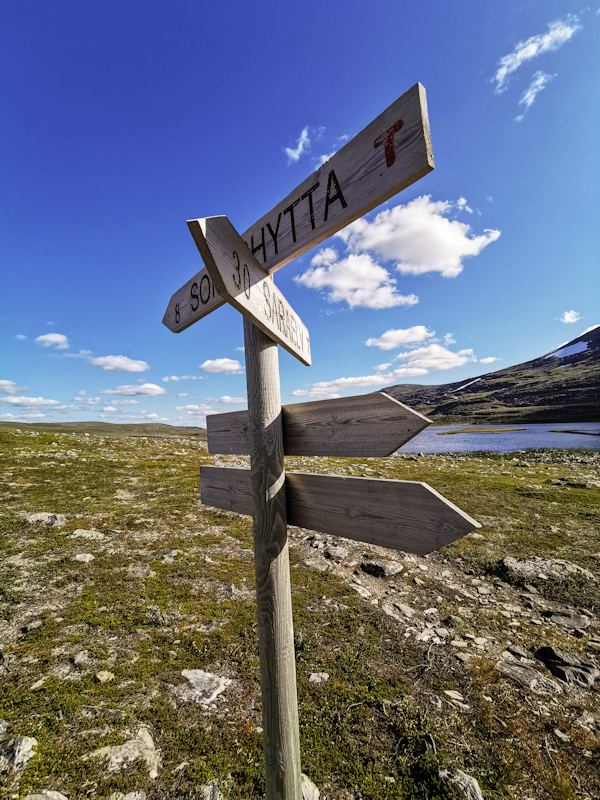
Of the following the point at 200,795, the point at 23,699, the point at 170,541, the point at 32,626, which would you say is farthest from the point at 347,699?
the point at 170,541

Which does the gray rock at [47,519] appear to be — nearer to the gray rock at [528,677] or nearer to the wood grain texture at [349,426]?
the wood grain texture at [349,426]

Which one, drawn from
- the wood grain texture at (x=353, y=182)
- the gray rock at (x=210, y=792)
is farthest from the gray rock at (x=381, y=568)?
the wood grain texture at (x=353, y=182)

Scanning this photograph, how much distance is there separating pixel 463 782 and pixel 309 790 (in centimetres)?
150

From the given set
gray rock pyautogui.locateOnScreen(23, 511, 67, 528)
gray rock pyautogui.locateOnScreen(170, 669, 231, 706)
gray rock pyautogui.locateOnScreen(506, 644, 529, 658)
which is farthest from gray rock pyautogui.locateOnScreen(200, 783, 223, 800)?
gray rock pyautogui.locateOnScreen(23, 511, 67, 528)

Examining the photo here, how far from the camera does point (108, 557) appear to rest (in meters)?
7.45

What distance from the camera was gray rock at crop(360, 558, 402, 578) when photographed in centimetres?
736

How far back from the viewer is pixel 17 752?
10.5ft

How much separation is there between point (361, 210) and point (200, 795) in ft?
16.8

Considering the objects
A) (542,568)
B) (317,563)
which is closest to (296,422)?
(317,563)

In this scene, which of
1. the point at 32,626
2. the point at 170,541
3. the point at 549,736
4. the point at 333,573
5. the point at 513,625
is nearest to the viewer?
the point at 549,736

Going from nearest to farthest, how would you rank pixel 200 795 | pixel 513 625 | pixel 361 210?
pixel 361 210 < pixel 200 795 < pixel 513 625

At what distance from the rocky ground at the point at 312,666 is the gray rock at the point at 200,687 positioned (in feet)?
0.08

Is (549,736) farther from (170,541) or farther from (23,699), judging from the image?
(170,541)

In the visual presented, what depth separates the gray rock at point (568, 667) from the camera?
4402 mm
